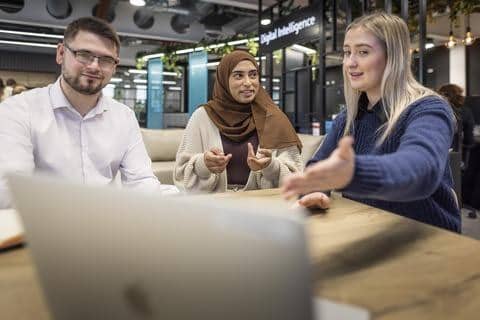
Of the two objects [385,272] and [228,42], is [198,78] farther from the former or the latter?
[385,272]

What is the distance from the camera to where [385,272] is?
0.71 meters

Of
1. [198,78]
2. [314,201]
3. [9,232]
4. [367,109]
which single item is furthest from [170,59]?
[9,232]

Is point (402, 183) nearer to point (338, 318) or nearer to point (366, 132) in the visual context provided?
point (338, 318)

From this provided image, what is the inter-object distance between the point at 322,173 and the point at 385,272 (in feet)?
0.66

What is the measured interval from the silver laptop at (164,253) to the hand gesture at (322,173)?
0.35 meters

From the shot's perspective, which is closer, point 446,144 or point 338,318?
point 338,318

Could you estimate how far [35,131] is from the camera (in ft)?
5.68

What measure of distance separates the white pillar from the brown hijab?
925 centimetres

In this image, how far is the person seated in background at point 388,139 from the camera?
2.65 ft

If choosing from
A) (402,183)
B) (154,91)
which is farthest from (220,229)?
(154,91)

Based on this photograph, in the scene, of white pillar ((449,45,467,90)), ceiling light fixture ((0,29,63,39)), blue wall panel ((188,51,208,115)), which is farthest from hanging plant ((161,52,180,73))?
white pillar ((449,45,467,90))

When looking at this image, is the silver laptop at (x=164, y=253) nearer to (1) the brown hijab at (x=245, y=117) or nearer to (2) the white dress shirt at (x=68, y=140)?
(2) the white dress shirt at (x=68, y=140)

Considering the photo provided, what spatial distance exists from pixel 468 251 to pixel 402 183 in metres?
0.17

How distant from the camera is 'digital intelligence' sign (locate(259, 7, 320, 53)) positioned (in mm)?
5371
